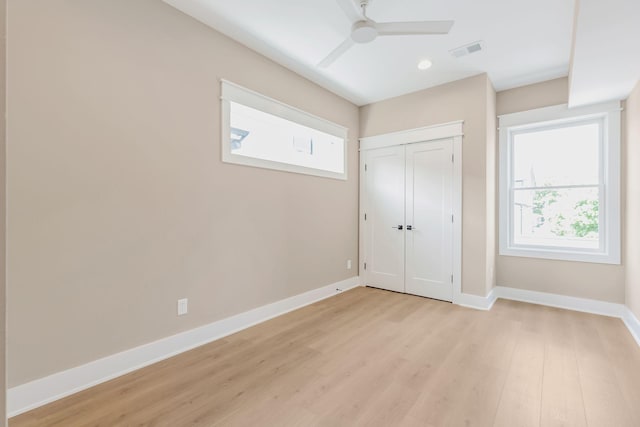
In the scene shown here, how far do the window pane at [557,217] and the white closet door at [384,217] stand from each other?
1636 millimetres

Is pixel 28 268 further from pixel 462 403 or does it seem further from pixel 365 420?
pixel 462 403

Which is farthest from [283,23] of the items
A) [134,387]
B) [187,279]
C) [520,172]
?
[520,172]

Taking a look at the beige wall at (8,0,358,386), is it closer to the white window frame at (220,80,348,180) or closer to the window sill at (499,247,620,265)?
the white window frame at (220,80,348,180)

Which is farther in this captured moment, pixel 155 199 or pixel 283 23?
pixel 283 23

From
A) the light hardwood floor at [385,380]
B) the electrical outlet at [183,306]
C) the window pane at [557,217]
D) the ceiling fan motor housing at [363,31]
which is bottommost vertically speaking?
the light hardwood floor at [385,380]

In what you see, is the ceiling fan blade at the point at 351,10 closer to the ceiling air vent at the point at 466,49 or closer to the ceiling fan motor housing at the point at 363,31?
the ceiling fan motor housing at the point at 363,31

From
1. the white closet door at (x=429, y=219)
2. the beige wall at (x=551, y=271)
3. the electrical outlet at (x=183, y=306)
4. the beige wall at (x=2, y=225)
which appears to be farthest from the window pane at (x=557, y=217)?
the beige wall at (x=2, y=225)

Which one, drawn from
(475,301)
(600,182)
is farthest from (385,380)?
(600,182)

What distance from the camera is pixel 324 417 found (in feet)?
5.49

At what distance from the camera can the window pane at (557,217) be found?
3.55 metres

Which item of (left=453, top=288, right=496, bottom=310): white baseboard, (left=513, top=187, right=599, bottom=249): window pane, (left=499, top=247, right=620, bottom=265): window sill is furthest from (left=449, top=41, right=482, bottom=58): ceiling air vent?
(left=453, top=288, right=496, bottom=310): white baseboard

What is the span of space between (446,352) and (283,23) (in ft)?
11.1

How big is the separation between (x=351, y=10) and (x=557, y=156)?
11.4 ft

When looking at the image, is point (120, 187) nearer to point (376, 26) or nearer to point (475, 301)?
point (376, 26)
